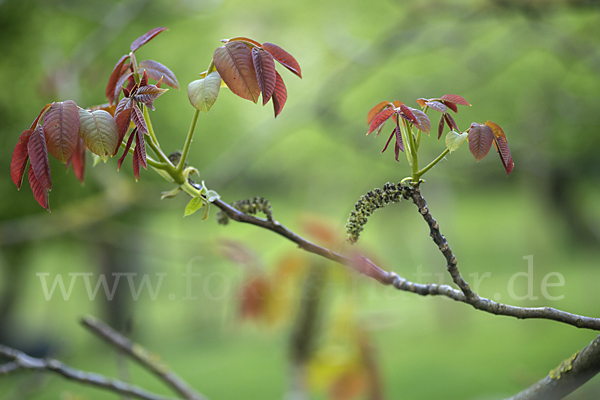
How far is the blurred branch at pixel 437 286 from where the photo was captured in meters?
0.36

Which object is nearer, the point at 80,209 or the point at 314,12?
the point at 80,209

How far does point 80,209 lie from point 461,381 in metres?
3.07

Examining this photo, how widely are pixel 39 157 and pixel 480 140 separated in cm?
36

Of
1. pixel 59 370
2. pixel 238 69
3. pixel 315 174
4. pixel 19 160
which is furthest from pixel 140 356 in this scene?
pixel 315 174

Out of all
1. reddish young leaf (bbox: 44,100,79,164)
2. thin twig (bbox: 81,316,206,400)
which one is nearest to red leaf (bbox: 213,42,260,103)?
reddish young leaf (bbox: 44,100,79,164)

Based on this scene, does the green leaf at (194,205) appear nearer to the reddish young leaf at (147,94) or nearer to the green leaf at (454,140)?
the reddish young leaf at (147,94)

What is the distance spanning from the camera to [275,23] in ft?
15.3

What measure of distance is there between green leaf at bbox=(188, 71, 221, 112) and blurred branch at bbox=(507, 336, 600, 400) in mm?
356

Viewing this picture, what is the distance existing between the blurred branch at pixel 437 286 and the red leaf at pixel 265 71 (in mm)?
104

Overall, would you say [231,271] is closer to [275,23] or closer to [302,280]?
[275,23]

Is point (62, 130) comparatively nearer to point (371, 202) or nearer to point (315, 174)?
point (371, 202)

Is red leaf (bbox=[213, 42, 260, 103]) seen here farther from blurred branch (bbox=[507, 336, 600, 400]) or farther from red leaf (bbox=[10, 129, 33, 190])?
blurred branch (bbox=[507, 336, 600, 400])

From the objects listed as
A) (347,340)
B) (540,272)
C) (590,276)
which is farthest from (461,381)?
(347,340)

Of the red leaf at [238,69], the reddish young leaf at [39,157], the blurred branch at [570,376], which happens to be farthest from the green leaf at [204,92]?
the blurred branch at [570,376]
